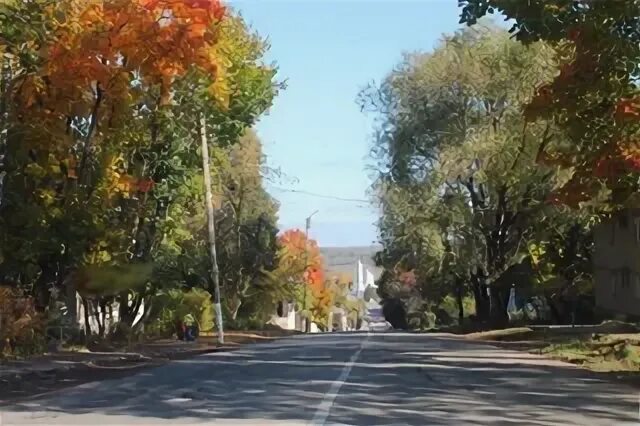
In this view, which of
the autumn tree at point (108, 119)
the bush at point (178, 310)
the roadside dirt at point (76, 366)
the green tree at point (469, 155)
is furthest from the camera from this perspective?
the bush at point (178, 310)

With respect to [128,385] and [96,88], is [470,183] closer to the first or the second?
[96,88]

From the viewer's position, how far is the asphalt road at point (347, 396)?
15.9 m

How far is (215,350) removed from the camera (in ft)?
135

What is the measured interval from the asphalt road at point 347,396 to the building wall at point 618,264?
65.6 feet

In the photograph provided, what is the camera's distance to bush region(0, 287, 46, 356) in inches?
1222

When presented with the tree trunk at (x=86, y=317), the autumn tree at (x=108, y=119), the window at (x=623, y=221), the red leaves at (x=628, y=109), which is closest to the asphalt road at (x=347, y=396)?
the red leaves at (x=628, y=109)

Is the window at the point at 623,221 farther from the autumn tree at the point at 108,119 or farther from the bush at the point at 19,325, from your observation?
the bush at the point at 19,325

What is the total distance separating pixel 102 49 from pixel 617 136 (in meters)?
16.4

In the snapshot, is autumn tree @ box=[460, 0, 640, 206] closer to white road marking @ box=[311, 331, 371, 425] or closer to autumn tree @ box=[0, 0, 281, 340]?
white road marking @ box=[311, 331, 371, 425]

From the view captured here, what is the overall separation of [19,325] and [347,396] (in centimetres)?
1550

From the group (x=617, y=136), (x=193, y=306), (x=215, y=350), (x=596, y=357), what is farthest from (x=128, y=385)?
(x=193, y=306)

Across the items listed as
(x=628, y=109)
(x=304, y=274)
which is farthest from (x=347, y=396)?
(x=304, y=274)

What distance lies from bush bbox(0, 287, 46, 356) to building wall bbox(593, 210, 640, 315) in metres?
25.6

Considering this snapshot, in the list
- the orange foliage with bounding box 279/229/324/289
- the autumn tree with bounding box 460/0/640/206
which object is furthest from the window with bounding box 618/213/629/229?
the orange foliage with bounding box 279/229/324/289
